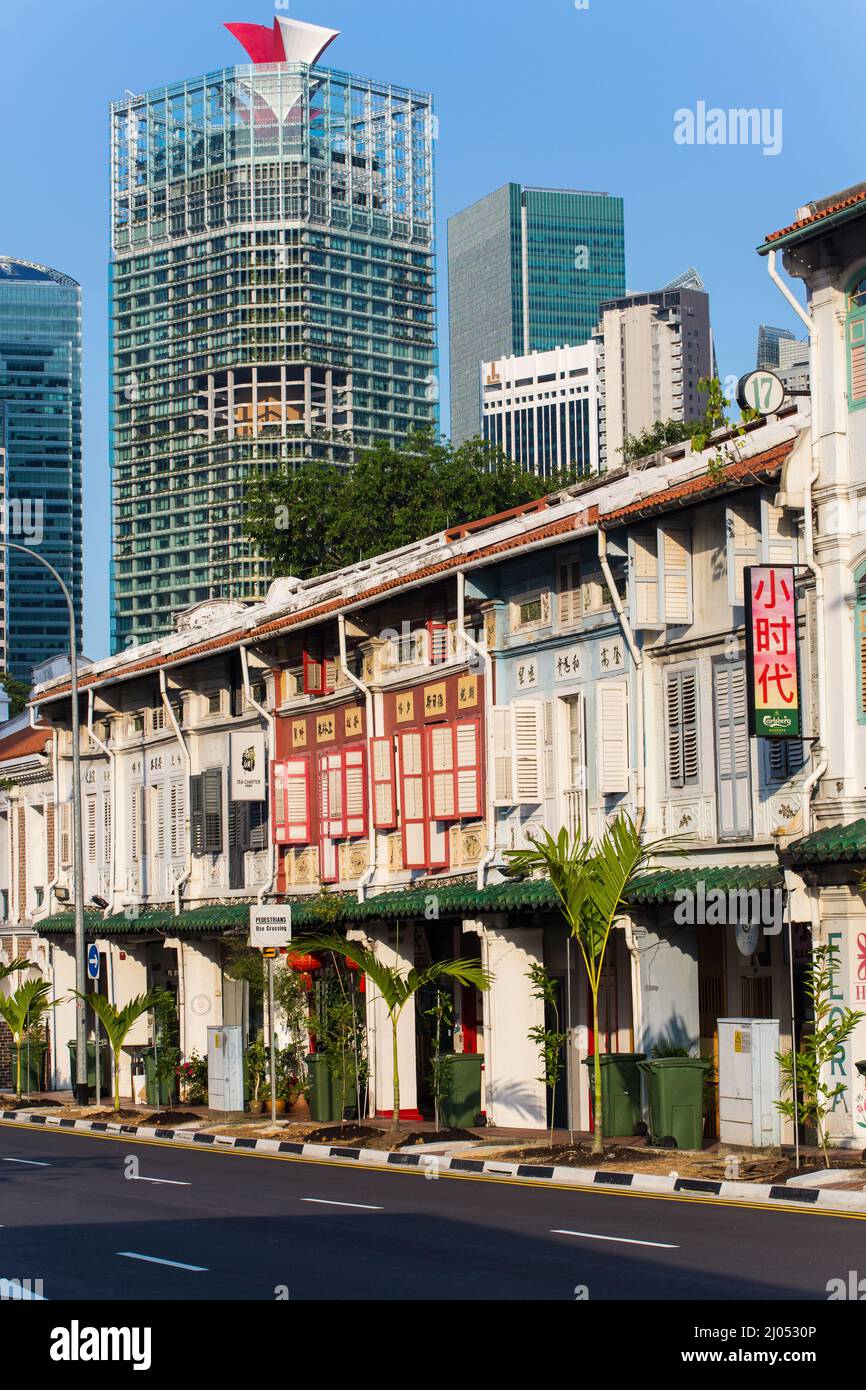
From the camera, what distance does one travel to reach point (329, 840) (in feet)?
125

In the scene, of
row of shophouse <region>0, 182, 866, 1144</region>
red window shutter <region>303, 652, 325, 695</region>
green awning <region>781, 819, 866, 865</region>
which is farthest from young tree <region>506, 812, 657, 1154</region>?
red window shutter <region>303, 652, 325, 695</region>

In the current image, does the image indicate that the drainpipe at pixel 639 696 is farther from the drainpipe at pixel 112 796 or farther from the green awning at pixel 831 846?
the drainpipe at pixel 112 796

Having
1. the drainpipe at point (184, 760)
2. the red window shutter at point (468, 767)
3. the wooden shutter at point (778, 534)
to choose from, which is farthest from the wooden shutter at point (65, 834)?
the wooden shutter at point (778, 534)

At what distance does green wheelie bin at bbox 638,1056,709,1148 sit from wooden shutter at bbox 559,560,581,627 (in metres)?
7.60

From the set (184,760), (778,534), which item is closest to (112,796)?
(184,760)

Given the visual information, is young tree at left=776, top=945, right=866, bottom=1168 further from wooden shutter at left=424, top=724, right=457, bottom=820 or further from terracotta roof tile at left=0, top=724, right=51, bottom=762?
terracotta roof tile at left=0, top=724, right=51, bottom=762

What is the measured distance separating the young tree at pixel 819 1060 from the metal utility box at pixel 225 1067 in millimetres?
13771

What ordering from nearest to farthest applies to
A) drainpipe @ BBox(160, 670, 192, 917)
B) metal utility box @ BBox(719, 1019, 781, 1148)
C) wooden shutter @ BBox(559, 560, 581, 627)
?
metal utility box @ BBox(719, 1019, 781, 1148), wooden shutter @ BBox(559, 560, 581, 627), drainpipe @ BBox(160, 670, 192, 917)

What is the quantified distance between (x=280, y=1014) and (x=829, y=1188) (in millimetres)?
19934

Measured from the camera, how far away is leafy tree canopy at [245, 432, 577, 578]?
65.9 m

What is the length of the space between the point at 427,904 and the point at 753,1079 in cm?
934

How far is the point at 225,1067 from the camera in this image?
3594cm
